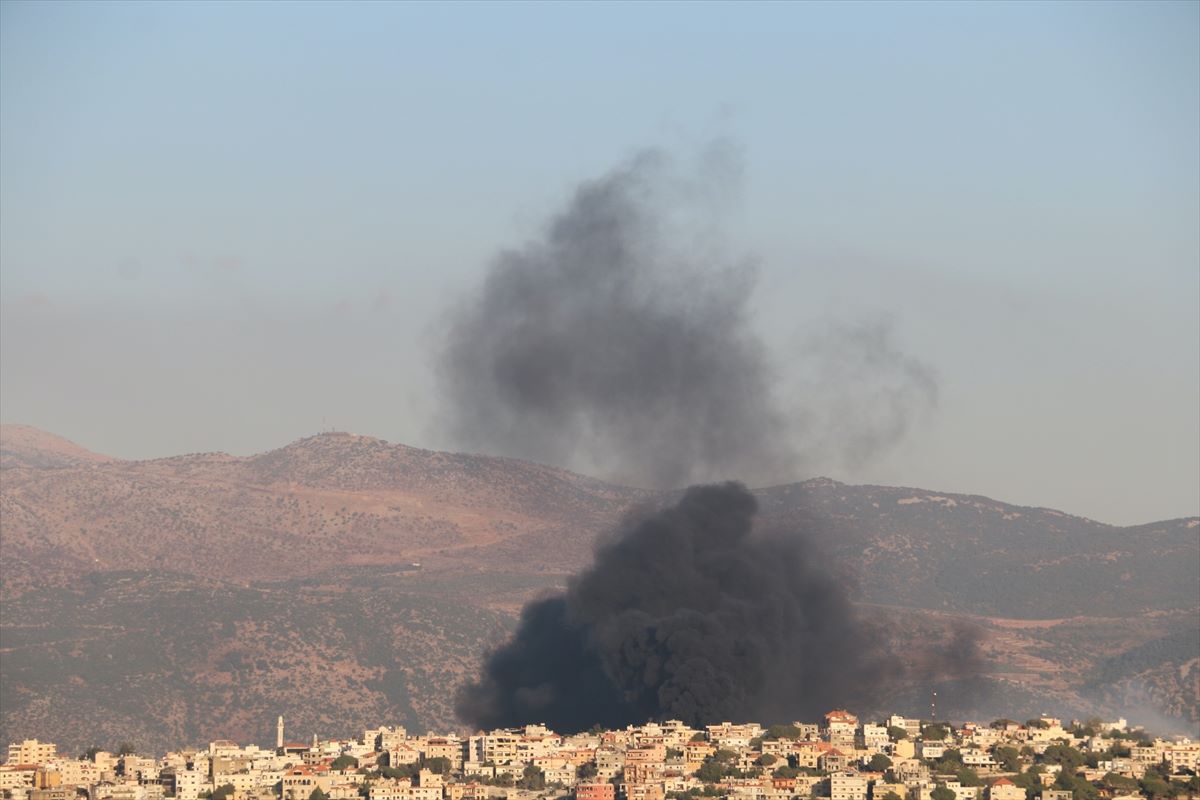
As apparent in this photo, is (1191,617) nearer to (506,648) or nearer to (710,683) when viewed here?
(506,648)

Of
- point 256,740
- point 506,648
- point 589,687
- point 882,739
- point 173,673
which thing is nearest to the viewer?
point 882,739

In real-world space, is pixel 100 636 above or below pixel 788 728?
above

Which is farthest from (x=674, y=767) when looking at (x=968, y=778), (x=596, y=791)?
(x=968, y=778)

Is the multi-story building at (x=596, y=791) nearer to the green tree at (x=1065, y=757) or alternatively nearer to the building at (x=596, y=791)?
the building at (x=596, y=791)

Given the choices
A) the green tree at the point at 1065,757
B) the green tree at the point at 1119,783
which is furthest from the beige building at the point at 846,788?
the green tree at the point at 1065,757

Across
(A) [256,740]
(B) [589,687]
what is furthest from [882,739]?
(A) [256,740]

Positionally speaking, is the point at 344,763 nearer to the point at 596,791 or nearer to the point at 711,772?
the point at 596,791
